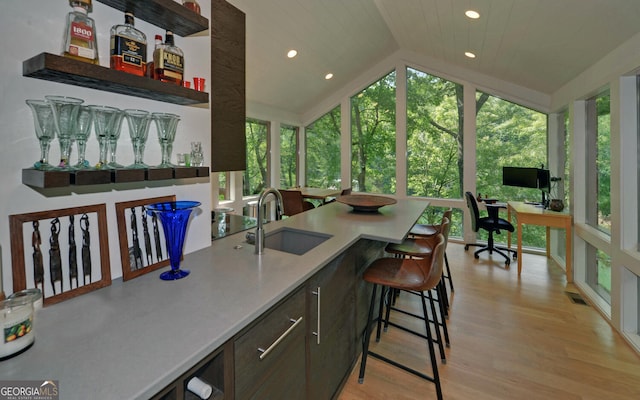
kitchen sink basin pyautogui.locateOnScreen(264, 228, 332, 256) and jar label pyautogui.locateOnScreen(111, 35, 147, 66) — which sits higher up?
jar label pyautogui.locateOnScreen(111, 35, 147, 66)

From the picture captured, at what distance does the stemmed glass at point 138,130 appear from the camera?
3.80ft

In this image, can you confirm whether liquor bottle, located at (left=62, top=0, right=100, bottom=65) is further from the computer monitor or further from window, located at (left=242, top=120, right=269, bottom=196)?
the computer monitor

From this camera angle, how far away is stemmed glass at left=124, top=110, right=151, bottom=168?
3.80 feet

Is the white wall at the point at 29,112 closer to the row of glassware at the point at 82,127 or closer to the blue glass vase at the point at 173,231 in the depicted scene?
the row of glassware at the point at 82,127

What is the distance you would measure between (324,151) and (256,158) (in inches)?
66.9

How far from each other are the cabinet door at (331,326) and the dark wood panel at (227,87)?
2.88ft

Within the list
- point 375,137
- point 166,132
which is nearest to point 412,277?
point 166,132

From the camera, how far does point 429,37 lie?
4258 millimetres

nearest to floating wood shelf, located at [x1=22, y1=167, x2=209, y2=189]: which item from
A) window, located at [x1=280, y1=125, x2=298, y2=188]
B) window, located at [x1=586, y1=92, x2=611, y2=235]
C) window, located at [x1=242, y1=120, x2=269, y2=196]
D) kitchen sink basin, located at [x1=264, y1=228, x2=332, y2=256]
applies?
kitchen sink basin, located at [x1=264, y1=228, x2=332, y2=256]

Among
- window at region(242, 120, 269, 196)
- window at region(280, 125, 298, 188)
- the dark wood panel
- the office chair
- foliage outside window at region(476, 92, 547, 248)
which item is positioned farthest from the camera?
window at region(280, 125, 298, 188)

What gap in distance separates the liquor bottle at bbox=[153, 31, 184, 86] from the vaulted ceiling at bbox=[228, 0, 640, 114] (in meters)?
2.28

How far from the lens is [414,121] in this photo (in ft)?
18.4

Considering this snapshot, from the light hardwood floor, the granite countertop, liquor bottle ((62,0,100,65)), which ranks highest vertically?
liquor bottle ((62,0,100,65))

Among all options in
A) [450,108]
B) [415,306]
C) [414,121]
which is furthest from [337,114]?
[415,306]
